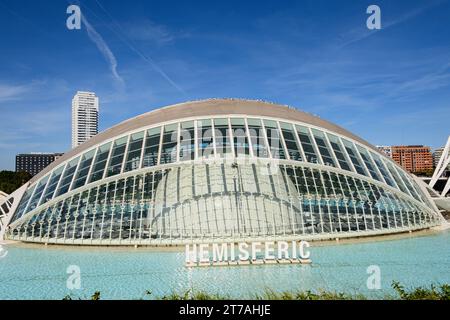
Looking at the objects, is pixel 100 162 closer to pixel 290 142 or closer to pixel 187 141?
pixel 187 141

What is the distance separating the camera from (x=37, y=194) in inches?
1073

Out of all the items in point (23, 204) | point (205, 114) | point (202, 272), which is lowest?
point (202, 272)

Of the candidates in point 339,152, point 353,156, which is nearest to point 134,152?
point 339,152

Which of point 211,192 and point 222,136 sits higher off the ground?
point 222,136

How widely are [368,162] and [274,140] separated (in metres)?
7.39

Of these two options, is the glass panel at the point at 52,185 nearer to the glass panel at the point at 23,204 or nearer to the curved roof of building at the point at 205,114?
the curved roof of building at the point at 205,114

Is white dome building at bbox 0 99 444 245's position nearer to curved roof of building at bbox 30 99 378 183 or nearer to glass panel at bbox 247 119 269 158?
glass panel at bbox 247 119 269 158

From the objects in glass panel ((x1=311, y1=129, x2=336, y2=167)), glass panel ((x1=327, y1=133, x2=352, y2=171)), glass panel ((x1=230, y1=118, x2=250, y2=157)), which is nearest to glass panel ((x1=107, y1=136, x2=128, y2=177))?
glass panel ((x1=230, y1=118, x2=250, y2=157))

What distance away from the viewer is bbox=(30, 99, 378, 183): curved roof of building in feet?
95.7

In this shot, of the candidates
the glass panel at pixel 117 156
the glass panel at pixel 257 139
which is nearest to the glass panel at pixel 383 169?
the glass panel at pixel 257 139

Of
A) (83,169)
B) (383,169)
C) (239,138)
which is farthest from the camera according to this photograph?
(383,169)

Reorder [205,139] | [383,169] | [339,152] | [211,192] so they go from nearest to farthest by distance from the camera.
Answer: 1. [211,192]
2. [205,139]
3. [339,152]
4. [383,169]
